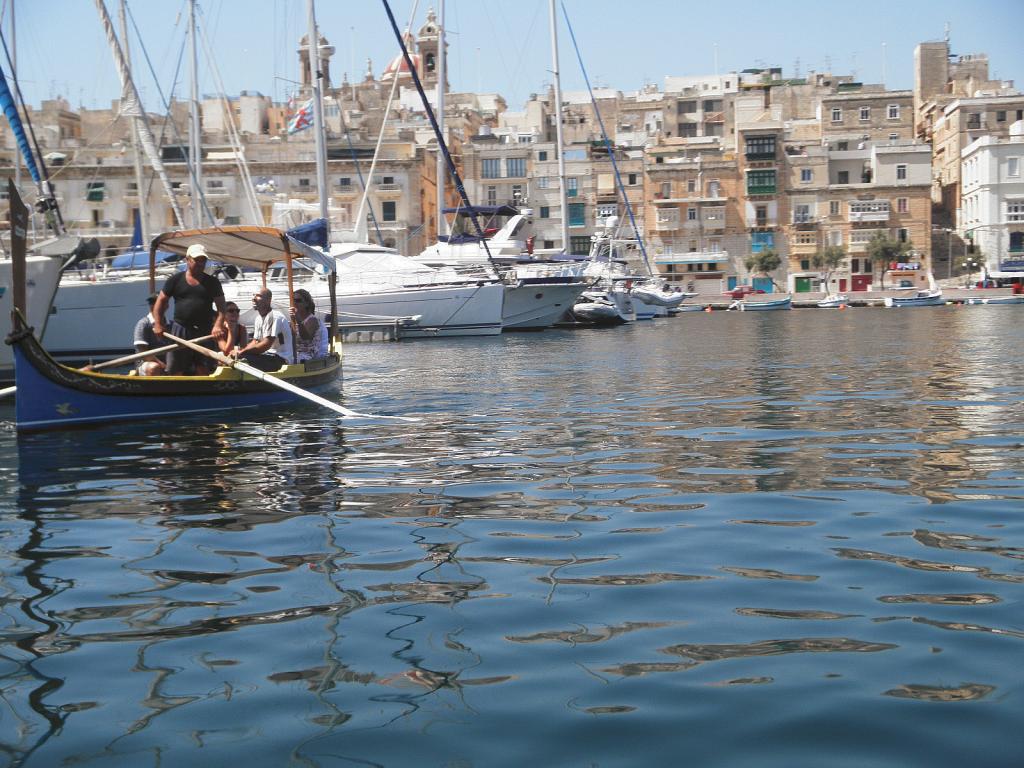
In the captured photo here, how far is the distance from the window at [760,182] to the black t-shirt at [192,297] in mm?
79934

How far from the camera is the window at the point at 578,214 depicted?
93.7 metres

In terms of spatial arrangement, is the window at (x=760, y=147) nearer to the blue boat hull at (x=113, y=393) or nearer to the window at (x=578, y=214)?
the window at (x=578, y=214)

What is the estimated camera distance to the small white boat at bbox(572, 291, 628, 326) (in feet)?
170

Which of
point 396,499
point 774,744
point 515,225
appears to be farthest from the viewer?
point 515,225

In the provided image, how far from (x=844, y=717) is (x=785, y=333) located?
3889 cm

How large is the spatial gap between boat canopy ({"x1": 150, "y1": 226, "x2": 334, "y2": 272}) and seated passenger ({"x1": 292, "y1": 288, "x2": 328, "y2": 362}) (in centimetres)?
69

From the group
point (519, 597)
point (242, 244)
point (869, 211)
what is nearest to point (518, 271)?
point (242, 244)

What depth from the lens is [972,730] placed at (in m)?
4.54

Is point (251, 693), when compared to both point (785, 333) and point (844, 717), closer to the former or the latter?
point (844, 717)

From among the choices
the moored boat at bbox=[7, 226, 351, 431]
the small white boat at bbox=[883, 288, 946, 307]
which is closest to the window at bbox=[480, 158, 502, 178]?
the small white boat at bbox=[883, 288, 946, 307]

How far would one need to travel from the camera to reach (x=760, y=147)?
91750 millimetres

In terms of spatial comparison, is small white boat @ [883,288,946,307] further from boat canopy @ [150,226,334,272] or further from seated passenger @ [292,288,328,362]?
seated passenger @ [292,288,328,362]

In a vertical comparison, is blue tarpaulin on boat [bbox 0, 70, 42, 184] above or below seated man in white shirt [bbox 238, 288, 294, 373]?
above

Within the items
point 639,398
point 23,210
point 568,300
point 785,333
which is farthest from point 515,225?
point 23,210
